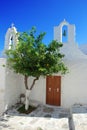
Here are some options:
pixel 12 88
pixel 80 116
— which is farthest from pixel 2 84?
pixel 80 116

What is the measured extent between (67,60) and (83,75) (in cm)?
171

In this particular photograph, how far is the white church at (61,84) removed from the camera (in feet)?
41.1

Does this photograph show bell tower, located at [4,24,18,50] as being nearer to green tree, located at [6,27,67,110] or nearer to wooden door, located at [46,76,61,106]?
green tree, located at [6,27,67,110]

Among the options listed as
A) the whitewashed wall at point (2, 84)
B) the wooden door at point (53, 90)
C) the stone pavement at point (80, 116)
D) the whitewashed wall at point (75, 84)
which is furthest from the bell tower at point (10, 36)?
the stone pavement at point (80, 116)

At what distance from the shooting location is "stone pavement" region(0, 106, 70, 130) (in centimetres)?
913

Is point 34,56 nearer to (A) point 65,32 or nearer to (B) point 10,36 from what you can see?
(A) point 65,32

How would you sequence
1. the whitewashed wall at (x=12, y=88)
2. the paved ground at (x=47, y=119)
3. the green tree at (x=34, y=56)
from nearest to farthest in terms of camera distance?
the paved ground at (x=47, y=119) → the green tree at (x=34, y=56) → the whitewashed wall at (x=12, y=88)

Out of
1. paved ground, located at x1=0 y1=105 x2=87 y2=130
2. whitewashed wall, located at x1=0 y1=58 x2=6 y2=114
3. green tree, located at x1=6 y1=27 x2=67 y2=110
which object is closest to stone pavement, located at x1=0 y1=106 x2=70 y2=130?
paved ground, located at x1=0 y1=105 x2=87 y2=130

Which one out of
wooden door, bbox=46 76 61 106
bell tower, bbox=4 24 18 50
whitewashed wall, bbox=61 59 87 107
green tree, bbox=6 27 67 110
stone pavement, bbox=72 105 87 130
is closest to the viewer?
stone pavement, bbox=72 105 87 130

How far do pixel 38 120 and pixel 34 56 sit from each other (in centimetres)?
408

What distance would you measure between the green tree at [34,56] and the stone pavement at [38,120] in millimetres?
2813

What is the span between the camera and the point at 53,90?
44.5ft

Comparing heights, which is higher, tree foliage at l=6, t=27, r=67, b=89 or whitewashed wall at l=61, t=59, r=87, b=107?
tree foliage at l=6, t=27, r=67, b=89

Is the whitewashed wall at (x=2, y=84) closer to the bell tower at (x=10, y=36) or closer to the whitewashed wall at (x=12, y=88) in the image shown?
the whitewashed wall at (x=12, y=88)
